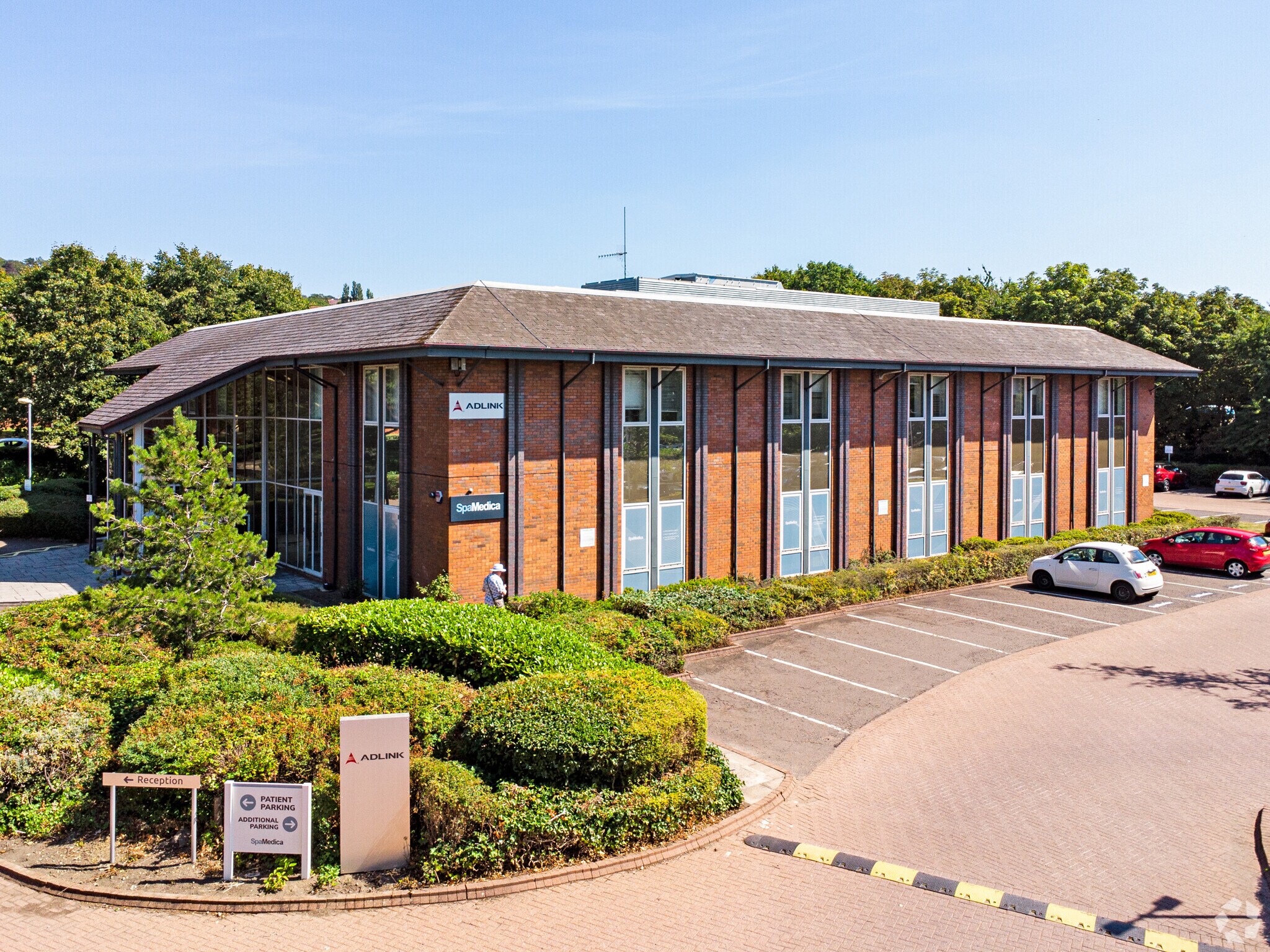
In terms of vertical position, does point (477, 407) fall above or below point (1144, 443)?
above

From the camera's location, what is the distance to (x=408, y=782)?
368 inches

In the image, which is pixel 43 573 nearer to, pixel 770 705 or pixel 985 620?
pixel 770 705

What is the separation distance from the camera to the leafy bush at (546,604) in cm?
1741

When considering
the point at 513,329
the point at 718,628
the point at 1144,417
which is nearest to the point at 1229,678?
the point at 718,628

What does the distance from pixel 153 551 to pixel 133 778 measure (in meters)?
→ 5.14

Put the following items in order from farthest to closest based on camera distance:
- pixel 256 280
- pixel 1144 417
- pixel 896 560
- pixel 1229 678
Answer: pixel 256 280, pixel 1144 417, pixel 896 560, pixel 1229 678

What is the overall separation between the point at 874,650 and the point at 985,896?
9.17 m

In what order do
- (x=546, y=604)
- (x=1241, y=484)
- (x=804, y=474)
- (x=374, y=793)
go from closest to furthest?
(x=374, y=793), (x=546, y=604), (x=804, y=474), (x=1241, y=484)

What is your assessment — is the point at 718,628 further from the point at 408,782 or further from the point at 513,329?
the point at 408,782

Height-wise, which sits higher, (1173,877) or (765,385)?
(765,385)

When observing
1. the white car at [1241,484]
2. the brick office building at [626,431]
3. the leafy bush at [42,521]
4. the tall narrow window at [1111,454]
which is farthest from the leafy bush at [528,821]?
the white car at [1241,484]

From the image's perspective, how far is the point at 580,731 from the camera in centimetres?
1032

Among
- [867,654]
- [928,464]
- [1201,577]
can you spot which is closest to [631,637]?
[867,654]

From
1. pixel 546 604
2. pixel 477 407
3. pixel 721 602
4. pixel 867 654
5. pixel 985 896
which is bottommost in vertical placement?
pixel 985 896
